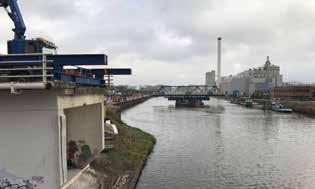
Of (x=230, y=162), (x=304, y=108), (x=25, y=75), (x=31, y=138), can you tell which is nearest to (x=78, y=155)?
(x=31, y=138)

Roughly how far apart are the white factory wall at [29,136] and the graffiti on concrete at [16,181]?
0.12 ft

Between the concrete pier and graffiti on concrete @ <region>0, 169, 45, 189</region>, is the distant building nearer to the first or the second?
the concrete pier

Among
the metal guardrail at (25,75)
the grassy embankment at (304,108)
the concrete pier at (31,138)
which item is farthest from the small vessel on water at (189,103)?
the concrete pier at (31,138)

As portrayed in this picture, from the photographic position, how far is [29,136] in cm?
1353

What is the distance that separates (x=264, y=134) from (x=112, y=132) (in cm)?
3087

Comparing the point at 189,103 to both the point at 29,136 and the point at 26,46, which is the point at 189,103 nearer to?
the point at 26,46

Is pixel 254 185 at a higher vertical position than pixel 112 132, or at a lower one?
lower

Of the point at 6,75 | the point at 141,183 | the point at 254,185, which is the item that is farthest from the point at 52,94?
the point at 254,185

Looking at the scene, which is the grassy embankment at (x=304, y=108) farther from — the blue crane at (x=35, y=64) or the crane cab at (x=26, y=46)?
the blue crane at (x=35, y=64)

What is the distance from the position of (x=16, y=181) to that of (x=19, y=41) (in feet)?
21.6

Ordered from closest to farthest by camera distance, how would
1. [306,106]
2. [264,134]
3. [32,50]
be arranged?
[32,50]
[264,134]
[306,106]

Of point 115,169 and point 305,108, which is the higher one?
point 115,169

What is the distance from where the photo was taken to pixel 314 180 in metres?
27.2

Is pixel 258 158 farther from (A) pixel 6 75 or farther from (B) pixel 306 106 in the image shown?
(B) pixel 306 106
